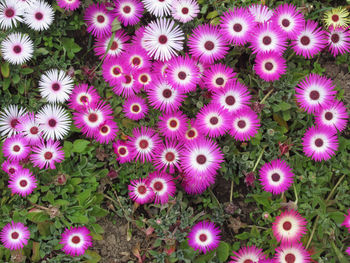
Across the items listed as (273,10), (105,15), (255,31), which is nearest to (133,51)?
(105,15)

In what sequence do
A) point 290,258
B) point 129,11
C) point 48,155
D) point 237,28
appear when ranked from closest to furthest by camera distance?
point 290,258
point 48,155
point 237,28
point 129,11

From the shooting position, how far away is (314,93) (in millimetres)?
2717

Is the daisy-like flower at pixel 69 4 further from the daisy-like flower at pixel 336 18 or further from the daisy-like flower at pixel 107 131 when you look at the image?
the daisy-like flower at pixel 336 18

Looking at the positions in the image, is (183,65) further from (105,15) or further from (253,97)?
(105,15)

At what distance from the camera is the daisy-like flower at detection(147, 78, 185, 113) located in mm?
2732

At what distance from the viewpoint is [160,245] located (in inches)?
105

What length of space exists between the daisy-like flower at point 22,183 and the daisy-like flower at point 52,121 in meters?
0.31

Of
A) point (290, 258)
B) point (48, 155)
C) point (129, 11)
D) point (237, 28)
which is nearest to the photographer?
point (290, 258)

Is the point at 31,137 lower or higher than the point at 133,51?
lower

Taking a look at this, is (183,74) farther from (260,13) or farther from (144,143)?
(260,13)

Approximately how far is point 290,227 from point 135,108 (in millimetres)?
1360

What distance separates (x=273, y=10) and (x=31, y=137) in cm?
202

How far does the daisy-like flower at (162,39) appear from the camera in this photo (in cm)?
280

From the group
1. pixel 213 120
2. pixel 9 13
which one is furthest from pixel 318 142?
pixel 9 13
